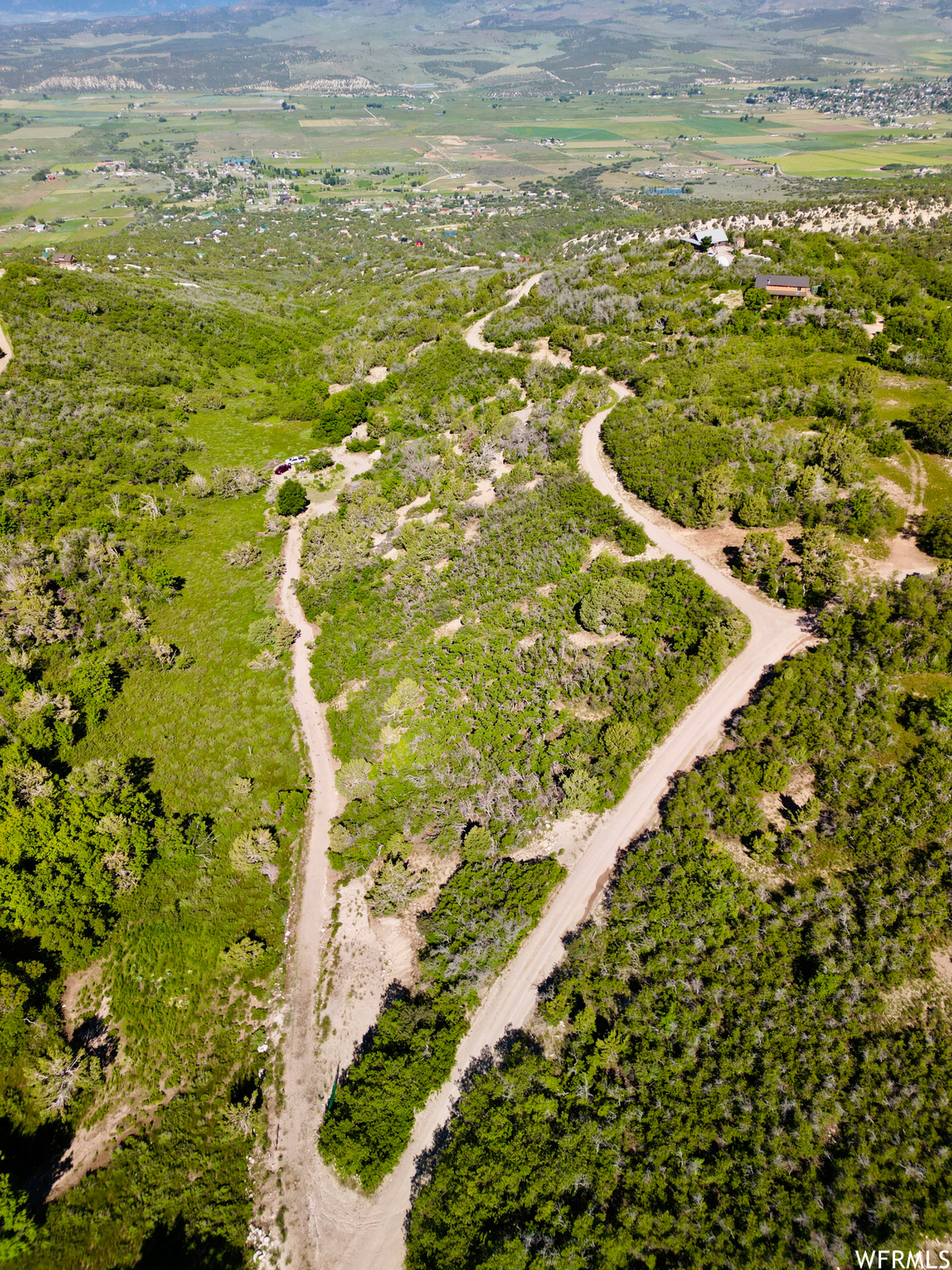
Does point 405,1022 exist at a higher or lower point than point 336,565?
lower

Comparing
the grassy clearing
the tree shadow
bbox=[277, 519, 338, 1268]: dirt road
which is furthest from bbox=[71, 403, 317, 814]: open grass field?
the tree shadow

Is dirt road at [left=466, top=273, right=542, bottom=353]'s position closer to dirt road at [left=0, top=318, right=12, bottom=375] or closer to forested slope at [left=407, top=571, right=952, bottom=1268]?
dirt road at [left=0, top=318, right=12, bottom=375]

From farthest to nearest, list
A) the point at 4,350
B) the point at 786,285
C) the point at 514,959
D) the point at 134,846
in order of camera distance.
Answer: the point at 4,350 < the point at 786,285 < the point at 134,846 < the point at 514,959

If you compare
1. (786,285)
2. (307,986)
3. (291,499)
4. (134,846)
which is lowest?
(307,986)

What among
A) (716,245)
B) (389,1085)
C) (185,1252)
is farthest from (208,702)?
(716,245)

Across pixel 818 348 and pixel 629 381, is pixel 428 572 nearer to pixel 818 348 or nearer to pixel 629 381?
pixel 629 381

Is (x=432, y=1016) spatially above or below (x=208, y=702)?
below

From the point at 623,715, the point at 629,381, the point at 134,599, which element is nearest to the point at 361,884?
the point at 623,715

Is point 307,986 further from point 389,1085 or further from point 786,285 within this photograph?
point 786,285
